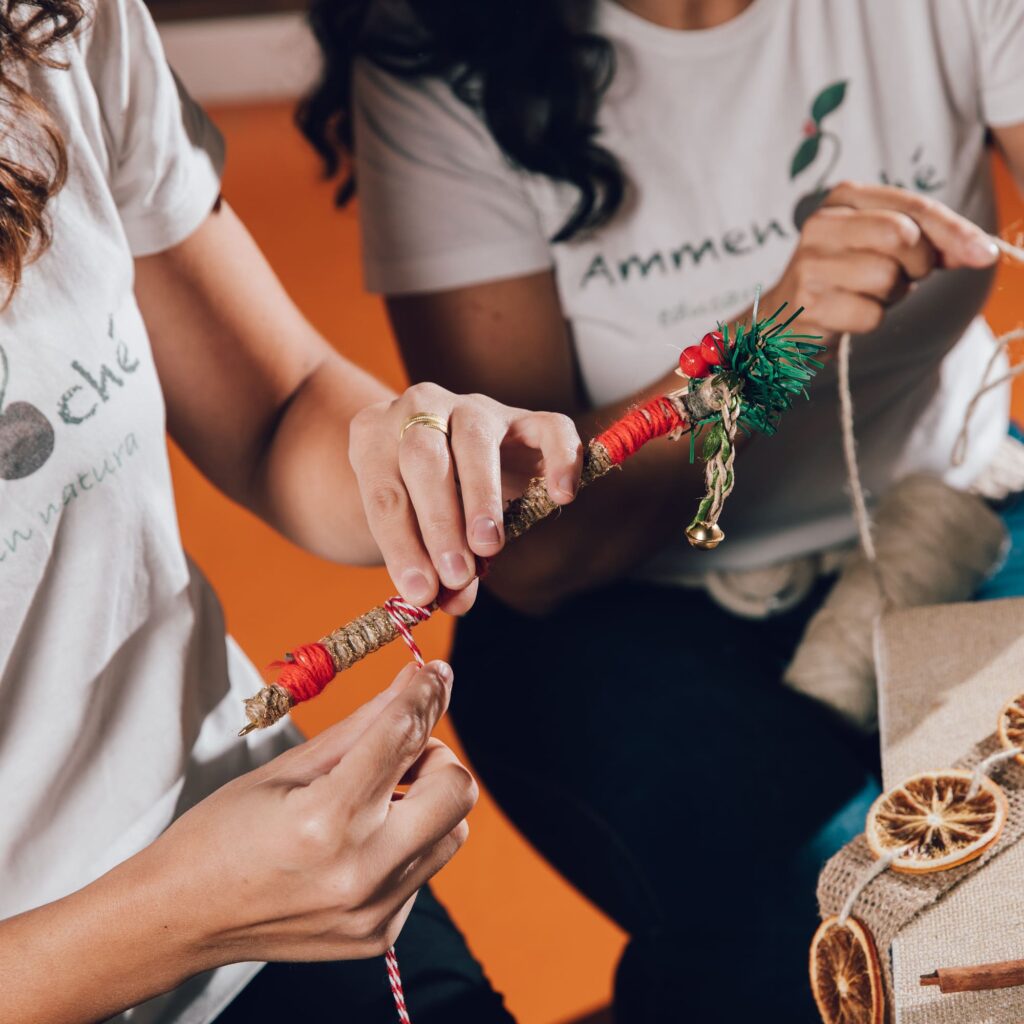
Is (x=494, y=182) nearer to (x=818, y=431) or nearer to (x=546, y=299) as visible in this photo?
(x=546, y=299)

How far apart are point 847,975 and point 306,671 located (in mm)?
253

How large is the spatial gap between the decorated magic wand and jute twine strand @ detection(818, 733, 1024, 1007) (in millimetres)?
156

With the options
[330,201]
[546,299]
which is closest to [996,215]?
[546,299]

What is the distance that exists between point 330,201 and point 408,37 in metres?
2.05

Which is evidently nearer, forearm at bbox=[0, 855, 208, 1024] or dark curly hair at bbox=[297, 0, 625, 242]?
forearm at bbox=[0, 855, 208, 1024]

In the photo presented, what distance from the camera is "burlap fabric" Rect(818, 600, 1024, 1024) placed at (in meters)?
0.43

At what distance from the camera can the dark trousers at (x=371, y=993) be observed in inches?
23.7

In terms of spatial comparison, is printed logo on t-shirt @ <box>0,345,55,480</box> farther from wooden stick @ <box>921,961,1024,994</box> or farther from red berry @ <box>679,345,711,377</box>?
wooden stick @ <box>921,961,1024,994</box>

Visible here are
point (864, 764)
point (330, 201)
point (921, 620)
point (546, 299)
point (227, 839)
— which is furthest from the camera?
point (330, 201)

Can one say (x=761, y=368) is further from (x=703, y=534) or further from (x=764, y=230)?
(x=764, y=230)

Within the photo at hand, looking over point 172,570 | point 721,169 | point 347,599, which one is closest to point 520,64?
point 721,169

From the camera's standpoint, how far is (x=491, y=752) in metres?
0.84

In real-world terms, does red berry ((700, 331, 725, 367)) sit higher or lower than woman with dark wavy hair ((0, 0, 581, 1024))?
higher

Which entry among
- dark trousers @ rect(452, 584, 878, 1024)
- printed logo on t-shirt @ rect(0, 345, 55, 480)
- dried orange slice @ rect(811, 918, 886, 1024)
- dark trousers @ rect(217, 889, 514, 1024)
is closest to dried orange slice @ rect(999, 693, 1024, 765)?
dried orange slice @ rect(811, 918, 886, 1024)
